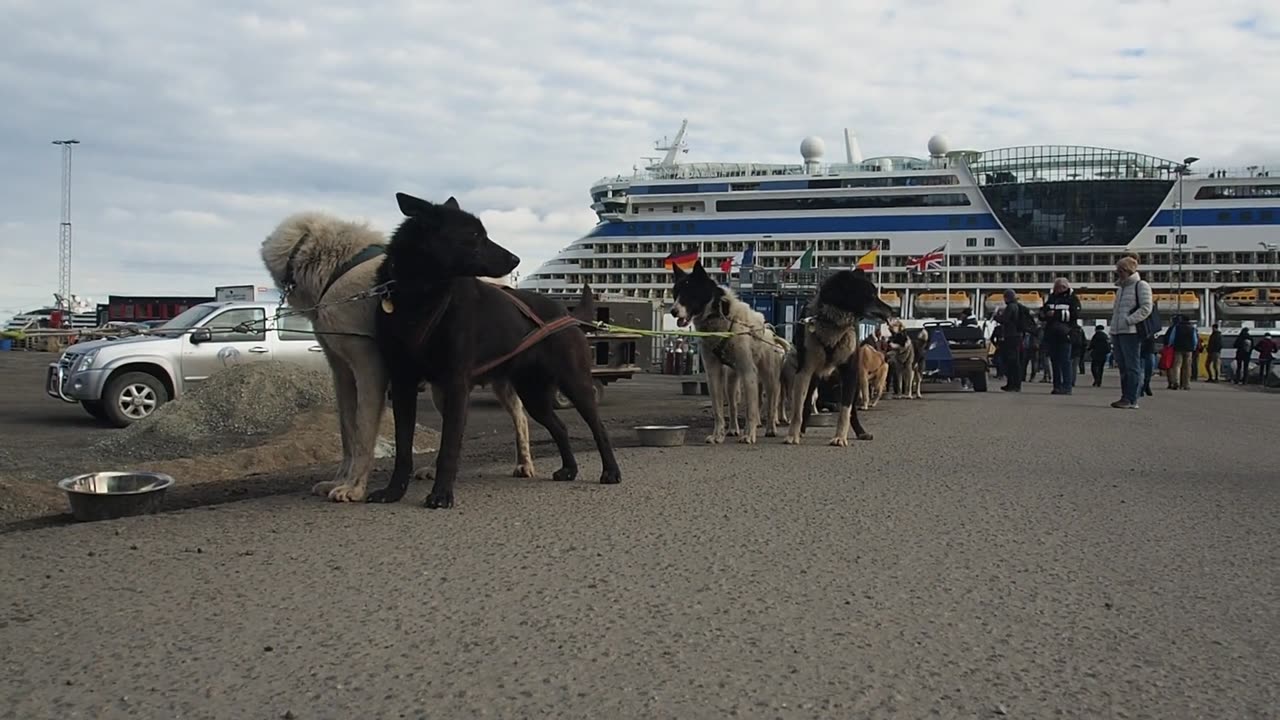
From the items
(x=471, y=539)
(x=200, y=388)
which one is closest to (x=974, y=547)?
(x=471, y=539)

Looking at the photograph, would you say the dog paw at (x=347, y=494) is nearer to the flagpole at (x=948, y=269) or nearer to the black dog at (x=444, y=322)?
the black dog at (x=444, y=322)

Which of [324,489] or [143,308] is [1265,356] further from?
[143,308]

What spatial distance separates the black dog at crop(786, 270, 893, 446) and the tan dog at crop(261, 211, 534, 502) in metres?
4.65

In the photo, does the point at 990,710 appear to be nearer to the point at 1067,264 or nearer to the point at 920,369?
the point at 920,369

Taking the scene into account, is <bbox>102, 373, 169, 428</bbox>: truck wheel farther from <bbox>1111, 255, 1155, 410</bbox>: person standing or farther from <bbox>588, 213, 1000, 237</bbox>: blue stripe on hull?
<bbox>588, 213, 1000, 237</bbox>: blue stripe on hull

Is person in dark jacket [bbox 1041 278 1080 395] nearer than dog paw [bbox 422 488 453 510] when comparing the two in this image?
No

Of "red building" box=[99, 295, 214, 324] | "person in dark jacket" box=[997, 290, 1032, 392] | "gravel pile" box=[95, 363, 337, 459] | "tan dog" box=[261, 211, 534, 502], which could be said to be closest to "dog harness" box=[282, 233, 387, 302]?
"tan dog" box=[261, 211, 534, 502]

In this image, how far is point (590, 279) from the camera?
271 ft

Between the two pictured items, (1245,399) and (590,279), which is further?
(590,279)

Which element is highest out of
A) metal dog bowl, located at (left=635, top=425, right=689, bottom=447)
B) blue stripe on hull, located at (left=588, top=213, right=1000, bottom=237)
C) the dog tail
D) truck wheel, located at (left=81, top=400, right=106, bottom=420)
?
blue stripe on hull, located at (left=588, top=213, right=1000, bottom=237)

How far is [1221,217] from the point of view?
7406 centimetres

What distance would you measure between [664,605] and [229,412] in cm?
897

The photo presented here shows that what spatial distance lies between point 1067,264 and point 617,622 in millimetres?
80846

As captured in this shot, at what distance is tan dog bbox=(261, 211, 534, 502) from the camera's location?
584 cm
